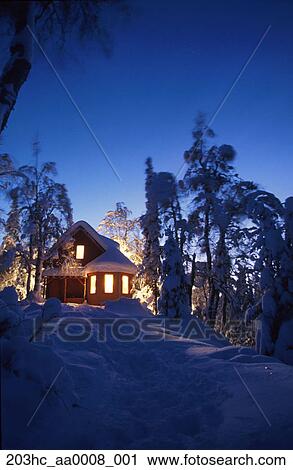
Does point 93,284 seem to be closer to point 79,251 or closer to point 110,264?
point 110,264

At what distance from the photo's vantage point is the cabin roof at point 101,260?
26109 mm

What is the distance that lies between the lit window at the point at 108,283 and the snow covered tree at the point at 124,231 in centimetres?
683

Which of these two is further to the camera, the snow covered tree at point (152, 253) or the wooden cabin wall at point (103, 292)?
the wooden cabin wall at point (103, 292)

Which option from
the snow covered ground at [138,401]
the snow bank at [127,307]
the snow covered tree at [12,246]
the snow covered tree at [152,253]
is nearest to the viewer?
the snow covered ground at [138,401]

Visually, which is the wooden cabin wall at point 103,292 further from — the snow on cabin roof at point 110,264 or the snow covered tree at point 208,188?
the snow covered tree at point 208,188

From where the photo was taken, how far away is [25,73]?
16.9ft

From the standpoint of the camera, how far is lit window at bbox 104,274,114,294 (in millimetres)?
26422

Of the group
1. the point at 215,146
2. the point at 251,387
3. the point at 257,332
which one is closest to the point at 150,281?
the point at 215,146

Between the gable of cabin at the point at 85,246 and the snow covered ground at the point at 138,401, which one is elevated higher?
the gable of cabin at the point at 85,246

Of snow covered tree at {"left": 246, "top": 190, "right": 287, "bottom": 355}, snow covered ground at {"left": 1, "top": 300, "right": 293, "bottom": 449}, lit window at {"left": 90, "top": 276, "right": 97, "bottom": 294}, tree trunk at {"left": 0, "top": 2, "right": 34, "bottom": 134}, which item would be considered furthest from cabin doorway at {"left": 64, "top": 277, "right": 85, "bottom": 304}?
tree trunk at {"left": 0, "top": 2, "right": 34, "bottom": 134}

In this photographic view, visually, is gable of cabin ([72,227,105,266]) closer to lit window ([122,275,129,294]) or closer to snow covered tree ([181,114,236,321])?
lit window ([122,275,129,294])

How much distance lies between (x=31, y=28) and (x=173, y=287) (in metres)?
14.9

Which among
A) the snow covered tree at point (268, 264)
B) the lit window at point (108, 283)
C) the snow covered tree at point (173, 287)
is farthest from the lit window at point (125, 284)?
the snow covered tree at point (268, 264)
